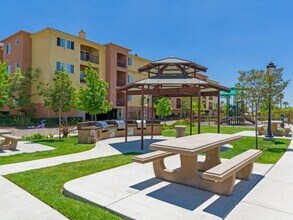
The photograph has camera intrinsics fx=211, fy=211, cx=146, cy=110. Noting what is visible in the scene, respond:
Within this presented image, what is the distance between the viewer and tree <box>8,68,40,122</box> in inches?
1037

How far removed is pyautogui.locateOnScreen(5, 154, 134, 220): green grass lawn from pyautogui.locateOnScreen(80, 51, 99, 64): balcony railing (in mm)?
28199

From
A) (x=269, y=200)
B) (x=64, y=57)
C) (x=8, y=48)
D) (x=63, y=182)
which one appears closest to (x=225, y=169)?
(x=269, y=200)

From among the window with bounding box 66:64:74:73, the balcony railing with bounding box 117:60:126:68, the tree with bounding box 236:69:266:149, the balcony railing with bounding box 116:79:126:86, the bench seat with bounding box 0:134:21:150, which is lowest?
the bench seat with bounding box 0:134:21:150

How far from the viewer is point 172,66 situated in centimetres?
1207

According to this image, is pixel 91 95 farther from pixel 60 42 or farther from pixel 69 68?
pixel 60 42

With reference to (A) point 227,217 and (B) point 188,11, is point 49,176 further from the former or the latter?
(B) point 188,11

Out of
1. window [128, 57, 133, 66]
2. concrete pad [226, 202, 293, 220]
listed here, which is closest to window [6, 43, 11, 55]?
window [128, 57, 133, 66]

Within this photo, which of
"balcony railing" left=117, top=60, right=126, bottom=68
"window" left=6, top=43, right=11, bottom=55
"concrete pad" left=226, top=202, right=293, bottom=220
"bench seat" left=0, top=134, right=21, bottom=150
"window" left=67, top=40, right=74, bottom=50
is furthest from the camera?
"balcony railing" left=117, top=60, right=126, bottom=68

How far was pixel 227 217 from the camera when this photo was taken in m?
3.70

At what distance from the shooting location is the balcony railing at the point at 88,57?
3306 centimetres

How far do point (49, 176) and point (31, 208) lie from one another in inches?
79.4

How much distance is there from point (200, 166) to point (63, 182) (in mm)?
3869

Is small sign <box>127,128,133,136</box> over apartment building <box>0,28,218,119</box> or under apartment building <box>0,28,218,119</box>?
under

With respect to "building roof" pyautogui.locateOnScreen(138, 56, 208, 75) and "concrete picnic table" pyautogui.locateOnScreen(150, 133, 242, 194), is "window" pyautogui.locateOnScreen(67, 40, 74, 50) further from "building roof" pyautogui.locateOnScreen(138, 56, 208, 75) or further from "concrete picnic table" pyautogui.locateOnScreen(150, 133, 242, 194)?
"concrete picnic table" pyautogui.locateOnScreen(150, 133, 242, 194)
